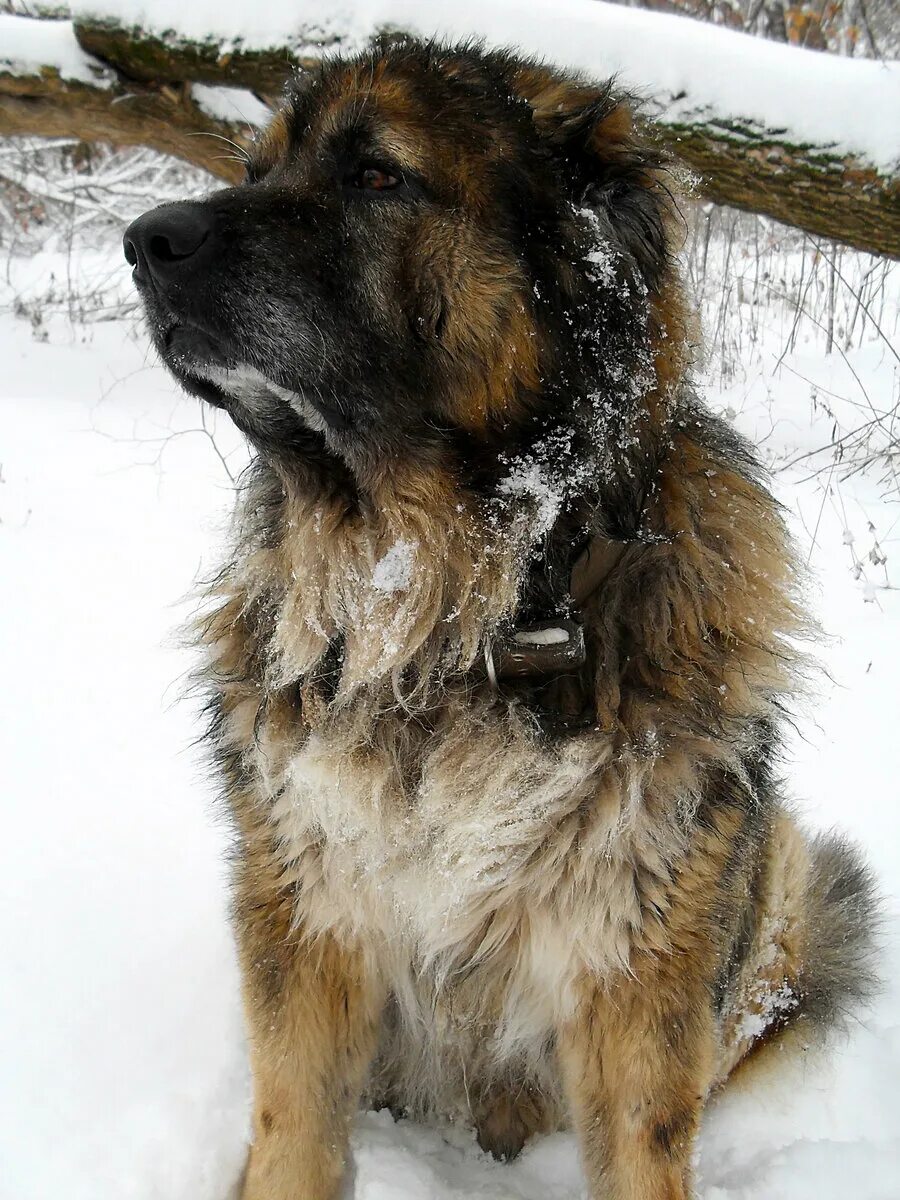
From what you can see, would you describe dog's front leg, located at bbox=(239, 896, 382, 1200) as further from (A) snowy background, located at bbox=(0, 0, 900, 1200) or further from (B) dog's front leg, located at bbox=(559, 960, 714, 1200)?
(B) dog's front leg, located at bbox=(559, 960, 714, 1200)

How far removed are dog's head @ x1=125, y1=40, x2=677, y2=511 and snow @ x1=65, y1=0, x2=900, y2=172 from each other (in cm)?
188

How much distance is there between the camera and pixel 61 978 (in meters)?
2.26

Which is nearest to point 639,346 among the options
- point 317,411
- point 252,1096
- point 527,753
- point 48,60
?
point 317,411

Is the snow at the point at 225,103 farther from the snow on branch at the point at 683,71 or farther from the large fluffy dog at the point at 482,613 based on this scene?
the large fluffy dog at the point at 482,613

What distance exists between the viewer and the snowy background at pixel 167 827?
1.98 meters

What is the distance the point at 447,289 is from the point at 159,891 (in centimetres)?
174

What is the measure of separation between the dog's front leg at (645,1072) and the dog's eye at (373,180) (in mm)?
1529

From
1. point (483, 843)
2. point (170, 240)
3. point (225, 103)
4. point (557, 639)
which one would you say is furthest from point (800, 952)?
point (225, 103)

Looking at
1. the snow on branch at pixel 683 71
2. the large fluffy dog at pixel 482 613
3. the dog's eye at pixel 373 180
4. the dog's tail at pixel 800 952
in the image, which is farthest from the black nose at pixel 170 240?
the snow on branch at pixel 683 71

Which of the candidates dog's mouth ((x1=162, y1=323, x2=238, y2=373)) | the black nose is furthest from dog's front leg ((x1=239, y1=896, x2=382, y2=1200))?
the black nose

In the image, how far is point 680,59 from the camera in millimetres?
3807

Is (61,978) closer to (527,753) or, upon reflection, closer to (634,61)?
(527,753)

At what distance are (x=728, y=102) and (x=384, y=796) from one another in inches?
124

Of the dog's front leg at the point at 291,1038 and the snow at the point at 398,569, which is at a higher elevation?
the snow at the point at 398,569
